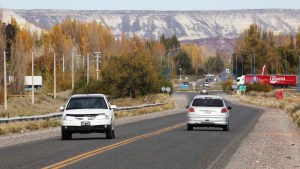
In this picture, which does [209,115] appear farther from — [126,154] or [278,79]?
[278,79]

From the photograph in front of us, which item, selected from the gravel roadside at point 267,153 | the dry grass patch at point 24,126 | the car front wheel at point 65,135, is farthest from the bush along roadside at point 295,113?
the car front wheel at point 65,135

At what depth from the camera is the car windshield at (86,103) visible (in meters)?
29.7

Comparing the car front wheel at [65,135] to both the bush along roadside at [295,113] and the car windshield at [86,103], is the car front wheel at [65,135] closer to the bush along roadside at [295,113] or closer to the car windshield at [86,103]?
the car windshield at [86,103]

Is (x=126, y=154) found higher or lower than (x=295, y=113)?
higher

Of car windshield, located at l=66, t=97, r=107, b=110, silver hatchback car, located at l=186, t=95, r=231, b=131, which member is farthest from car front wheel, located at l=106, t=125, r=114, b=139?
silver hatchback car, located at l=186, t=95, r=231, b=131

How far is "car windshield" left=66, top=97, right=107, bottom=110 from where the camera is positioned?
29.7 metres

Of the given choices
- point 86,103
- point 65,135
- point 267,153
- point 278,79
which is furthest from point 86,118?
point 278,79

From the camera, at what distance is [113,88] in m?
108

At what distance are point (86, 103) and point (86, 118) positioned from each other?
1.13 meters

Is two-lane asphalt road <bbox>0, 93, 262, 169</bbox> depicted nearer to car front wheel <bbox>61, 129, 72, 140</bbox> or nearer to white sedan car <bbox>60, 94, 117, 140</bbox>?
white sedan car <bbox>60, 94, 117, 140</bbox>

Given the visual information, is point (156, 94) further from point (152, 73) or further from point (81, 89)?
point (81, 89)

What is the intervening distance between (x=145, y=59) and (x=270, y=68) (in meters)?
79.7

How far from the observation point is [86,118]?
28891 millimetres

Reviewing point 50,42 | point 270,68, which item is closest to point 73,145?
point 50,42
